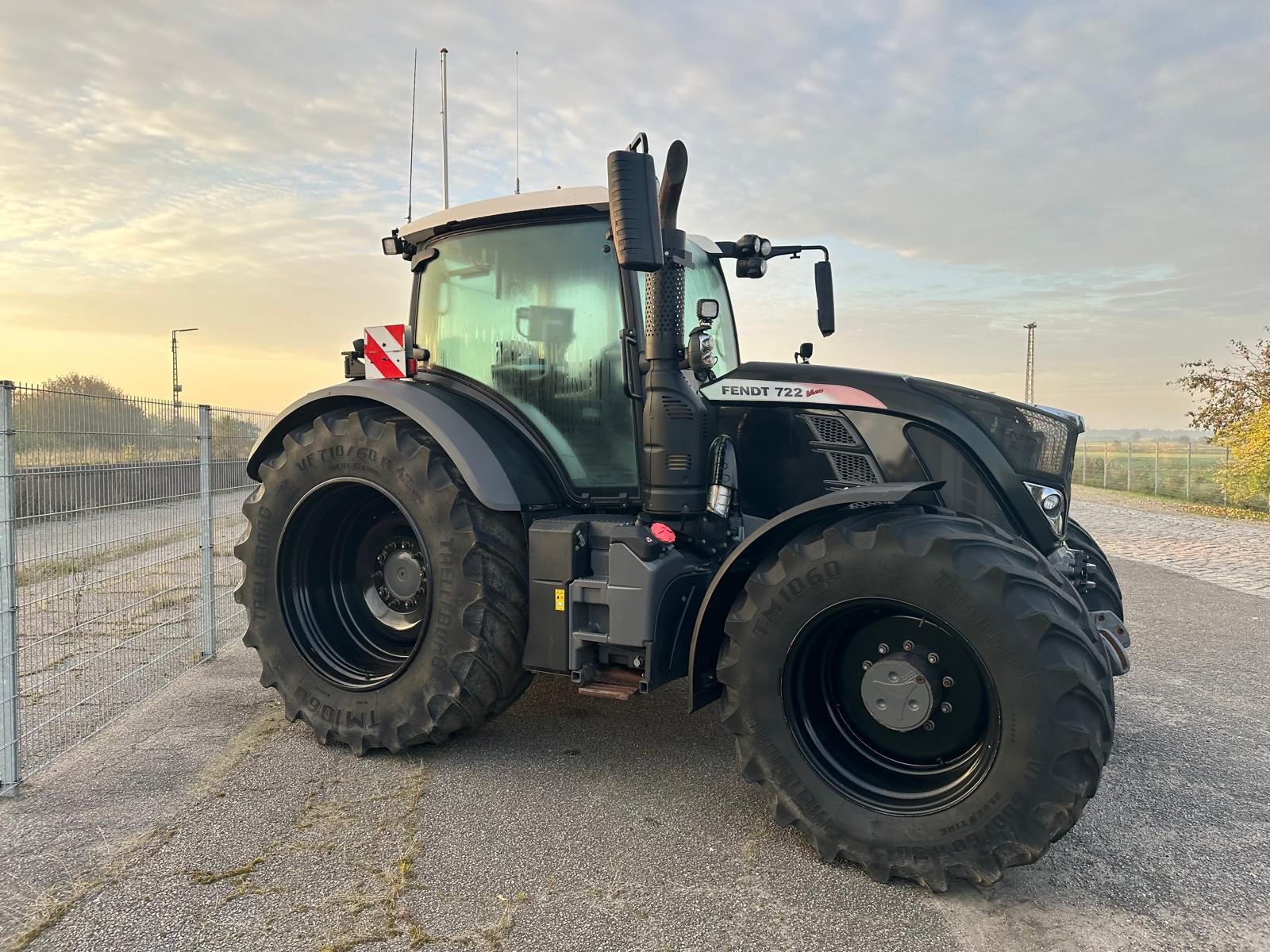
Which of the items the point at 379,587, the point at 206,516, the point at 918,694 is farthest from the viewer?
the point at 206,516

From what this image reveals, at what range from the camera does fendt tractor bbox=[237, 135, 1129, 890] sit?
2777 millimetres

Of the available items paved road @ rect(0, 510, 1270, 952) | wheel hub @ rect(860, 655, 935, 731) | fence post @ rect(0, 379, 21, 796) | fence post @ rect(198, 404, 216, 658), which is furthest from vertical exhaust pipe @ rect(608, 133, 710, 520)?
fence post @ rect(198, 404, 216, 658)

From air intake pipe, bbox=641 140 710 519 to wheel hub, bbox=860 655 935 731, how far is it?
102 cm

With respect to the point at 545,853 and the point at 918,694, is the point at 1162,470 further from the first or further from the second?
the point at 545,853

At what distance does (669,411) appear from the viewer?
357 cm

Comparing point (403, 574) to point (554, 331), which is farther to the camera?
point (403, 574)

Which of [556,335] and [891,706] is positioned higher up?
[556,335]

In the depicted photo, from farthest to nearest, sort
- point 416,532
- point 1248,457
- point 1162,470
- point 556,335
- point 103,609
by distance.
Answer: point 1162,470
point 1248,457
point 103,609
point 556,335
point 416,532

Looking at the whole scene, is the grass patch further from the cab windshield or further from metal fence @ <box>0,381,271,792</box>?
the cab windshield

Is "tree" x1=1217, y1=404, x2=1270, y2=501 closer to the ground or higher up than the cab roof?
closer to the ground

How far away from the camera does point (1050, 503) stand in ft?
12.0

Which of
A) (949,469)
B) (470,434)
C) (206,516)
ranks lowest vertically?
(206,516)

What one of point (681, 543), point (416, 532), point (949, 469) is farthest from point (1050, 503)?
point (416, 532)

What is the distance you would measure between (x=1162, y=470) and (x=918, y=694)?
2667cm
